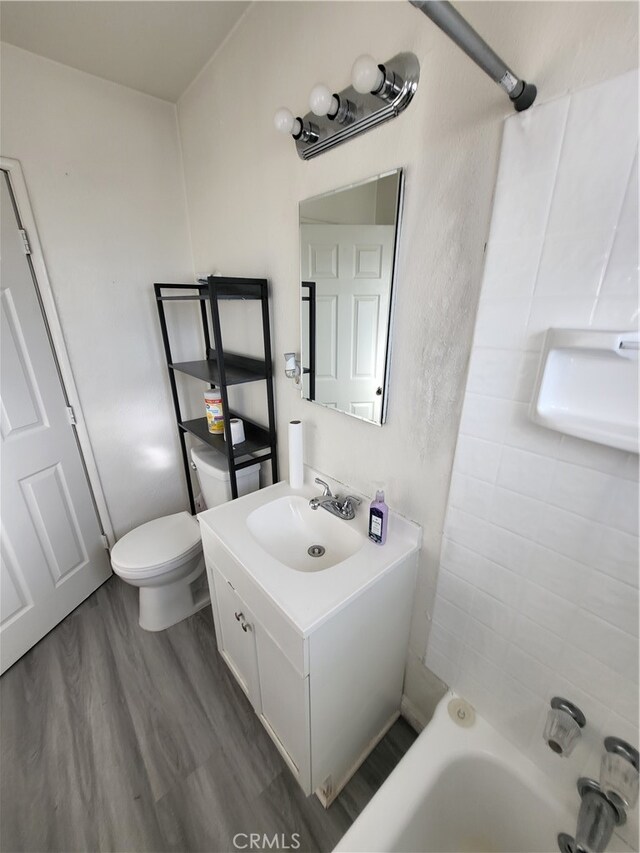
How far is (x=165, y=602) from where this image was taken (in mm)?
1696

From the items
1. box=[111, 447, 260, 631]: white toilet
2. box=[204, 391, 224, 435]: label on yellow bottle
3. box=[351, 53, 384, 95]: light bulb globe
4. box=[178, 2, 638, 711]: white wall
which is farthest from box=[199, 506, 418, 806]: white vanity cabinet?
box=[351, 53, 384, 95]: light bulb globe

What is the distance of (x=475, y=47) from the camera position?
469 mm

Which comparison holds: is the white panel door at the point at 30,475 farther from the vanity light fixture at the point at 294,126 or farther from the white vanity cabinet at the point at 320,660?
the vanity light fixture at the point at 294,126

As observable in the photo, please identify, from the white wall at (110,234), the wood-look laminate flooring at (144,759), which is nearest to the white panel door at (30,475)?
the white wall at (110,234)

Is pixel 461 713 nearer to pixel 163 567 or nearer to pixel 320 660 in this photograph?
pixel 320 660

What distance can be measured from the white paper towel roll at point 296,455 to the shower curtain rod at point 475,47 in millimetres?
978

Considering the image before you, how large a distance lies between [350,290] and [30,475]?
5.27 ft

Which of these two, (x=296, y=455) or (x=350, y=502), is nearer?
(x=350, y=502)

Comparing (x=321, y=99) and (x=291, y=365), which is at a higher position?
(x=321, y=99)

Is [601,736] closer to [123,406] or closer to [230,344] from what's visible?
[230,344]

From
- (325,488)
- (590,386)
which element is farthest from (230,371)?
(590,386)

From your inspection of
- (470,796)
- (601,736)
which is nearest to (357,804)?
(470,796)

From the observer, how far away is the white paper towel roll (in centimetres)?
127

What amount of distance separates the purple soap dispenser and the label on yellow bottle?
0.91 m
